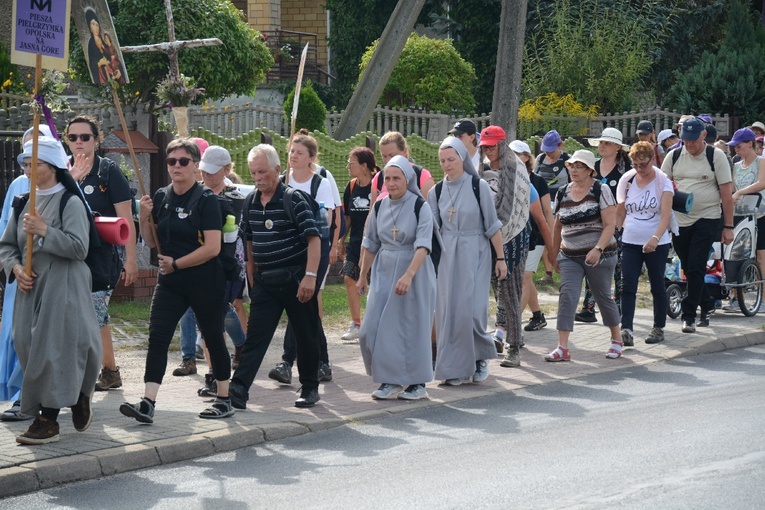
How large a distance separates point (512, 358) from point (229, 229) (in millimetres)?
3354

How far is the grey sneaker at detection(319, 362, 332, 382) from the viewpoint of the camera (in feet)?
33.8

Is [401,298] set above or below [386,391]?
above

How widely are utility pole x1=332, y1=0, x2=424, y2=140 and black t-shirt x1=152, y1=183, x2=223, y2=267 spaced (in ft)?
36.1

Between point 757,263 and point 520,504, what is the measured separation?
28.2 feet

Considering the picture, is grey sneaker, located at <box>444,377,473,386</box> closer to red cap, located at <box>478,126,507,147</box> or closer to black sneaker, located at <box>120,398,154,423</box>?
red cap, located at <box>478,126,507,147</box>

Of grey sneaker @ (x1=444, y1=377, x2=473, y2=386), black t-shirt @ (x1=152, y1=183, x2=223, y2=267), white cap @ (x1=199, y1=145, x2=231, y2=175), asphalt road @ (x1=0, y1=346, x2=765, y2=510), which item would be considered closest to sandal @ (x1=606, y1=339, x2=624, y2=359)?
asphalt road @ (x1=0, y1=346, x2=765, y2=510)

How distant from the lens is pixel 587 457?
7555mm

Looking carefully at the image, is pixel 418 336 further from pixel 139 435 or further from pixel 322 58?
pixel 322 58

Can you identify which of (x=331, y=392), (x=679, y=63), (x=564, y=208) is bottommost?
(x=331, y=392)

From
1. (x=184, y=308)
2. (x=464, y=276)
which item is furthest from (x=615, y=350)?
(x=184, y=308)

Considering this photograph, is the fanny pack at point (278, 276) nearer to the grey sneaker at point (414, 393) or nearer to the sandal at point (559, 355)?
the grey sneaker at point (414, 393)

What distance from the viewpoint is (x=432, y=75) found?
29.7 meters

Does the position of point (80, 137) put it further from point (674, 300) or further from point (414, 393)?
point (674, 300)

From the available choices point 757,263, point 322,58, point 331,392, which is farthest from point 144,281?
point 322,58
